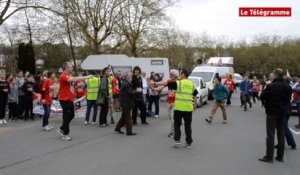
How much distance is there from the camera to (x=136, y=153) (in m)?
9.05

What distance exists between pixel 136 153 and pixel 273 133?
2.90 m

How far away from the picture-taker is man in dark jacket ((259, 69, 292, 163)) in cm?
845

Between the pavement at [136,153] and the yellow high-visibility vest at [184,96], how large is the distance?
971 millimetres

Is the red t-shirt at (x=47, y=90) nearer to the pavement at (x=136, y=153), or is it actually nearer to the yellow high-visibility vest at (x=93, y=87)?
the pavement at (x=136, y=153)

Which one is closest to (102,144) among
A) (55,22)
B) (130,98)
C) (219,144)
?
(130,98)

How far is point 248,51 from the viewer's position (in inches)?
2721

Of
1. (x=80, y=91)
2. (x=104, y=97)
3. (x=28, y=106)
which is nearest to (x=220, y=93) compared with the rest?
(x=104, y=97)

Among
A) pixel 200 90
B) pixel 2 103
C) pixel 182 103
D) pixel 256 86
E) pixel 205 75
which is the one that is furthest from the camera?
pixel 205 75

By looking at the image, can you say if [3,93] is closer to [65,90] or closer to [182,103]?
[65,90]

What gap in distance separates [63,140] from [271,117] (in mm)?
5246

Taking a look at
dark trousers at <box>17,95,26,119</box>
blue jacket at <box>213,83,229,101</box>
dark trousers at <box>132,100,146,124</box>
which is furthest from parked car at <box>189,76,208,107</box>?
dark trousers at <box>17,95,26,119</box>

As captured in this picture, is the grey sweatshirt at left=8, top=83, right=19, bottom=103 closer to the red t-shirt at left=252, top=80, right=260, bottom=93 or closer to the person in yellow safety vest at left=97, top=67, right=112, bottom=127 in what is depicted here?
the person in yellow safety vest at left=97, top=67, right=112, bottom=127

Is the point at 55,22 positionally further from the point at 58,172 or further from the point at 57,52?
the point at 58,172

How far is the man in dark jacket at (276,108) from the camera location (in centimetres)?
845
